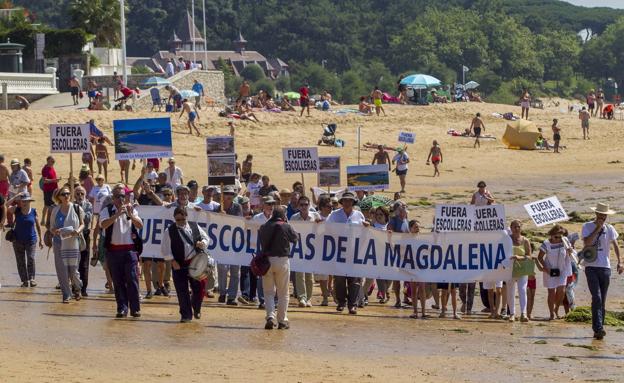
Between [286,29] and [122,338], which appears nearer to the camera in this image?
[122,338]

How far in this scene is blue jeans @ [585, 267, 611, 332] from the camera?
16125 millimetres

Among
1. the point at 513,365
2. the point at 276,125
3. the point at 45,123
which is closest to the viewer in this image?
the point at 513,365

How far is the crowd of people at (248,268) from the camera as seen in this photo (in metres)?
16.0

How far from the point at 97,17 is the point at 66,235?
154 ft

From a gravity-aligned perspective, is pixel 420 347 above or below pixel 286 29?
below

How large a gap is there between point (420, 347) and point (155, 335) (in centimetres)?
279

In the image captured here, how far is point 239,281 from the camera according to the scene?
1906 cm

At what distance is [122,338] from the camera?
48.6ft

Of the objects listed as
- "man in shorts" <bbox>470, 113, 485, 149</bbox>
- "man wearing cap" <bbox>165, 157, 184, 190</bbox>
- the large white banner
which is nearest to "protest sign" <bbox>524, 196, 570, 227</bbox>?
the large white banner

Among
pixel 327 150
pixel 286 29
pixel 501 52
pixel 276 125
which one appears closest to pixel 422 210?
pixel 327 150

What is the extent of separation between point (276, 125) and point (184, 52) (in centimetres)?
10930

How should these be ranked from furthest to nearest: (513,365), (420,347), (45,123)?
(45,123) < (420,347) < (513,365)

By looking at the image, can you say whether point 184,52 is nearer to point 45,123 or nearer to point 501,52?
point 501,52

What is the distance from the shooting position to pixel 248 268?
18.6 m
